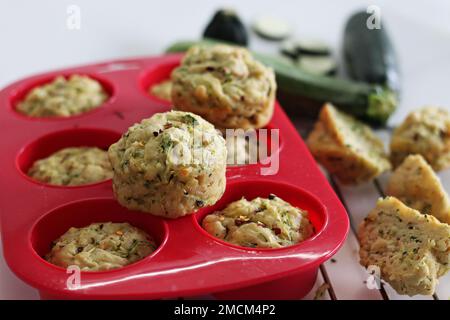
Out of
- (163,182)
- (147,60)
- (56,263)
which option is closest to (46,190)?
(56,263)

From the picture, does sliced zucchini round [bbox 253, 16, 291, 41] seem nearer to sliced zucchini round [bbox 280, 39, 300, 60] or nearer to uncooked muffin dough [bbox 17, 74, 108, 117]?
sliced zucchini round [bbox 280, 39, 300, 60]

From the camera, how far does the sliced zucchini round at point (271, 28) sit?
6.00 m

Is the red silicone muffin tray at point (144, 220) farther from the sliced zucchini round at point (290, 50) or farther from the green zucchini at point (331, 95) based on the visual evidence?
the sliced zucchini round at point (290, 50)

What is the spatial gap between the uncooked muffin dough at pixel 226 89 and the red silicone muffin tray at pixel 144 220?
266mm

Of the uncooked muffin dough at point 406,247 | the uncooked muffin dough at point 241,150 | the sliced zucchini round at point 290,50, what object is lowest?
the uncooked muffin dough at point 406,247

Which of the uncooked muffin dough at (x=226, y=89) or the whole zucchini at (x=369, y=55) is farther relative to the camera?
the whole zucchini at (x=369, y=55)

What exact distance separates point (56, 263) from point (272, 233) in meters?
0.99

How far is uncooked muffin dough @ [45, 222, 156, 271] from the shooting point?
124 inches

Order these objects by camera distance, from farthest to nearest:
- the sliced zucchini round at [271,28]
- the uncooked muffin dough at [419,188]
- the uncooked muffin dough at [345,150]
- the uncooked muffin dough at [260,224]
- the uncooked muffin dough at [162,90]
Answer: the sliced zucchini round at [271,28] → the uncooked muffin dough at [162,90] → the uncooked muffin dough at [345,150] → the uncooked muffin dough at [419,188] → the uncooked muffin dough at [260,224]

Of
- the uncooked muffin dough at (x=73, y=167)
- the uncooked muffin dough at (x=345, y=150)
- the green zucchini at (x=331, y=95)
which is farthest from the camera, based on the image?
the green zucchini at (x=331, y=95)

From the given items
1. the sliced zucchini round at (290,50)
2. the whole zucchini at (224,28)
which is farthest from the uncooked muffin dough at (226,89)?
the sliced zucchini round at (290,50)

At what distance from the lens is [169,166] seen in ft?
10.4

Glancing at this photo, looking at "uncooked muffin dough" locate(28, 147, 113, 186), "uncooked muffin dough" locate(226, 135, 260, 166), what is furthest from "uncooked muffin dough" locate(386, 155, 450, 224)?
"uncooked muffin dough" locate(28, 147, 113, 186)

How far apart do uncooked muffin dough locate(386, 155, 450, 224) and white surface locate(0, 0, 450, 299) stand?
1106 mm
